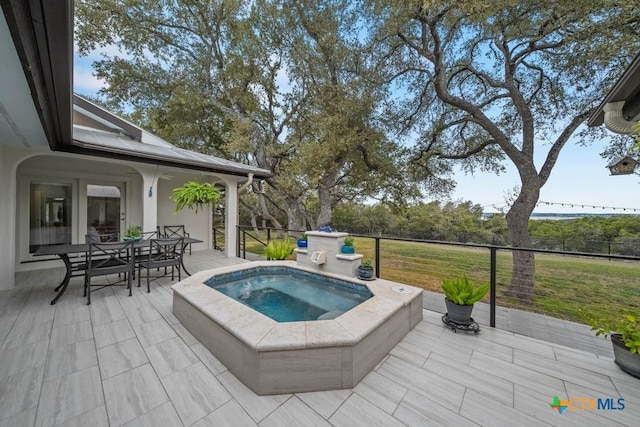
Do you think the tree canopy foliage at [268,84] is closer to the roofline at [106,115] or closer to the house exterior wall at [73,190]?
the roofline at [106,115]

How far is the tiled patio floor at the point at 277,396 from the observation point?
5.40 feet


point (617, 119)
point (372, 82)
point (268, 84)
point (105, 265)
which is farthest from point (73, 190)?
point (617, 119)

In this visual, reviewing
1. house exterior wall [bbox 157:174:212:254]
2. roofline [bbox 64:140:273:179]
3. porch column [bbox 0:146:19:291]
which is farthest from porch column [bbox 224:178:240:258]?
porch column [bbox 0:146:19:291]

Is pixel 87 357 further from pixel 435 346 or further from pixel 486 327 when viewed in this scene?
pixel 486 327

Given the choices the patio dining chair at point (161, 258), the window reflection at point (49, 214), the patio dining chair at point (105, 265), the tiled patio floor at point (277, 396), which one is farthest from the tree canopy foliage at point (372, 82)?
the patio dining chair at point (105, 265)

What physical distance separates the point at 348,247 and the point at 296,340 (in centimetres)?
234

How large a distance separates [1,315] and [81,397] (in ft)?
8.78

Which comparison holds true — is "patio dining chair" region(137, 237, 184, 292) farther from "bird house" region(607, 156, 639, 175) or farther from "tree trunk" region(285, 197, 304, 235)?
"bird house" region(607, 156, 639, 175)

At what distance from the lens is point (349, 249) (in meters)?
4.12

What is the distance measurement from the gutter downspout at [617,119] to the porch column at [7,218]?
28.1 feet

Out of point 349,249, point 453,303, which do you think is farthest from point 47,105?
point 453,303

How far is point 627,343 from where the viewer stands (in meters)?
2.06

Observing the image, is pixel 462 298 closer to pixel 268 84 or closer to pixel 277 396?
pixel 277 396

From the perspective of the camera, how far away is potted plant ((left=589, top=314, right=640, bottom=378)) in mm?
2033
